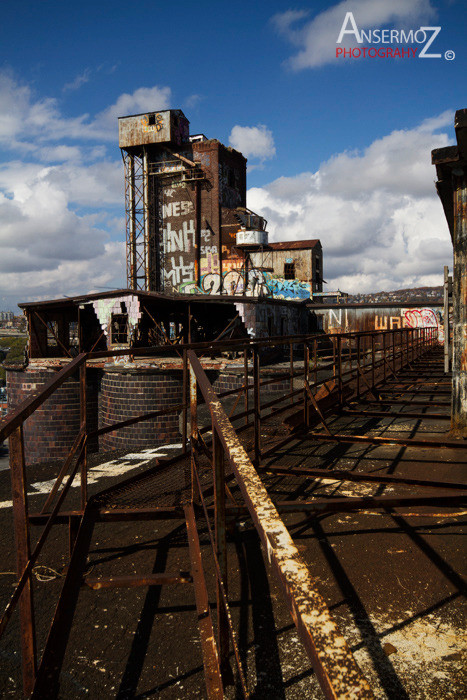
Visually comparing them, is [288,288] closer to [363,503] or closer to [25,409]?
[363,503]

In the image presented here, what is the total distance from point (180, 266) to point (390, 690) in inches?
1354

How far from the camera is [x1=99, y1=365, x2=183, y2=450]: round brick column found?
16.1 meters

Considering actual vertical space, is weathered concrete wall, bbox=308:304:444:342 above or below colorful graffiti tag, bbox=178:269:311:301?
below

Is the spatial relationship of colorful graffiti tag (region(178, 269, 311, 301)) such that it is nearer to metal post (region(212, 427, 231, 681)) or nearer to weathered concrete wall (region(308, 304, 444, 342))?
weathered concrete wall (region(308, 304, 444, 342))

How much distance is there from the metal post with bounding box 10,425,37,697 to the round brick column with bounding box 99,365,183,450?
548 inches

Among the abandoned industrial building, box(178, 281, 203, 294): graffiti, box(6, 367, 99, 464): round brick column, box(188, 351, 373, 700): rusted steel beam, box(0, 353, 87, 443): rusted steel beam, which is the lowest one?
box(6, 367, 99, 464): round brick column

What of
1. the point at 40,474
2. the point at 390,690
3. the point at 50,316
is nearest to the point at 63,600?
the point at 390,690

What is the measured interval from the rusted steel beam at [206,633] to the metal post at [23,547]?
819 millimetres

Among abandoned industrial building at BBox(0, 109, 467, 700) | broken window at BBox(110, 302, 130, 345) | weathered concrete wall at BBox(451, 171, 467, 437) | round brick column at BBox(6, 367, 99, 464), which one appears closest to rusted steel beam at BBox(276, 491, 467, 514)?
→ abandoned industrial building at BBox(0, 109, 467, 700)

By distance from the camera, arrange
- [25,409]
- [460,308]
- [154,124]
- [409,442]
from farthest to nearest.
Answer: [154,124]
[460,308]
[409,442]
[25,409]

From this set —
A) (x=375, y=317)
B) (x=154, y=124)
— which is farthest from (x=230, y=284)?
(x=154, y=124)

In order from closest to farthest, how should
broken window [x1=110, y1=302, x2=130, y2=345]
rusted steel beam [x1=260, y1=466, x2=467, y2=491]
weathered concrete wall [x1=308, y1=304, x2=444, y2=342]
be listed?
rusted steel beam [x1=260, y1=466, x2=467, y2=491] → broken window [x1=110, y1=302, x2=130, y2=345] → weathered concrete wall [x1=308, y1=304, x2=444, y2=342]

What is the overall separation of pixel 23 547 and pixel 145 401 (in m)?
14.5

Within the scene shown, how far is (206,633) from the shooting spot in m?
2.32
